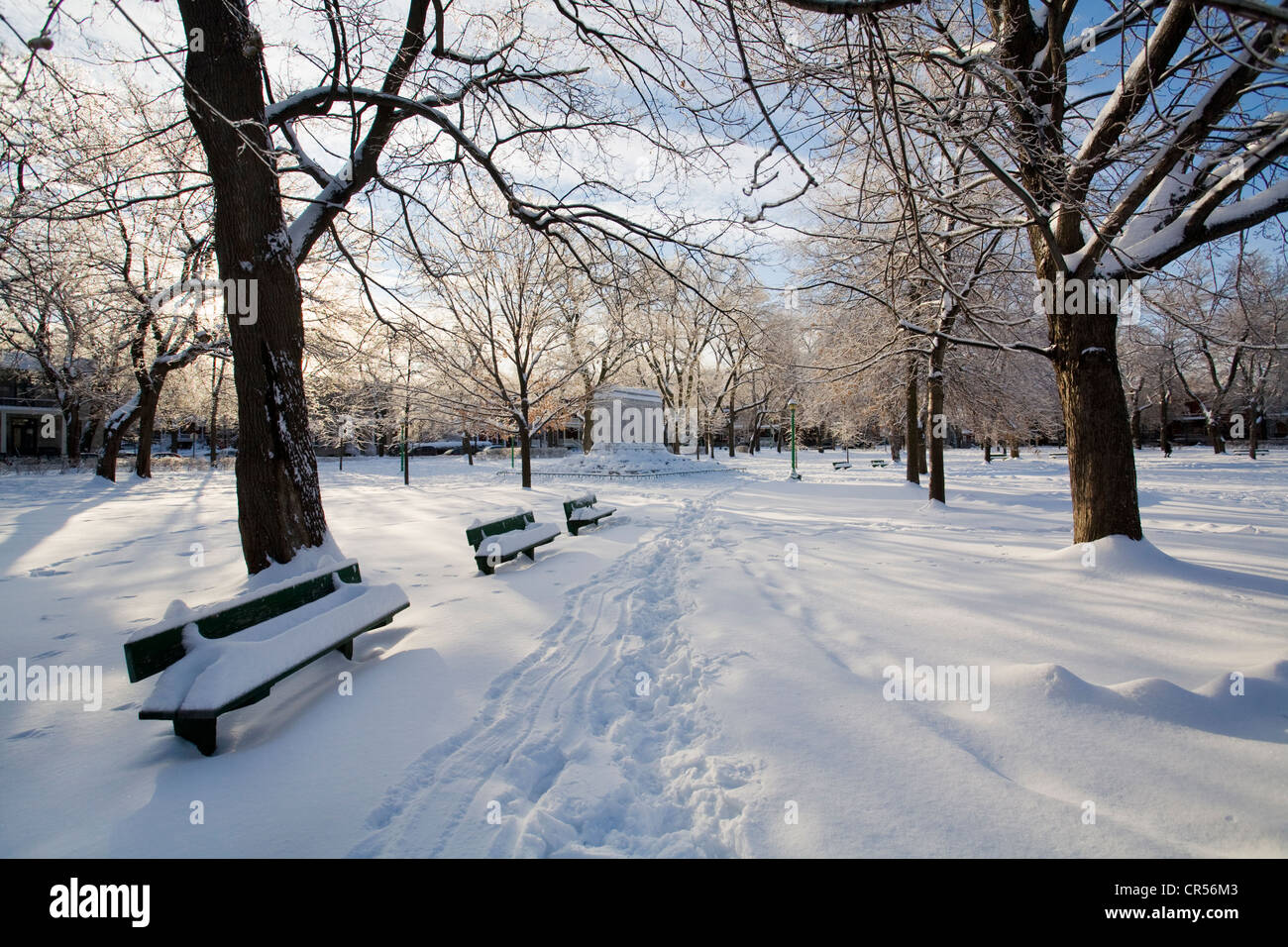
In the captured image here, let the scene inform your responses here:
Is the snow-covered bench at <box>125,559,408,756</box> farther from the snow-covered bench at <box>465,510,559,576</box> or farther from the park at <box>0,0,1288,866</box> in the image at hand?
the snow-covered bench at <box>465,510,559,576</box>

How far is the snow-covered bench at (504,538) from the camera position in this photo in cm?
664

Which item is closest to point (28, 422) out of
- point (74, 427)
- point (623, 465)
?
point (74, 427)

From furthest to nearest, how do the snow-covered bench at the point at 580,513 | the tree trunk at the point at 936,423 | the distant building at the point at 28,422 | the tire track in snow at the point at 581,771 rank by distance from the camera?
the distant building at the point at 28,422
the tree trunk at the point at 936,423
the snow-covered bench at the point at 580,513
the tire track in snow at the point at 581,771

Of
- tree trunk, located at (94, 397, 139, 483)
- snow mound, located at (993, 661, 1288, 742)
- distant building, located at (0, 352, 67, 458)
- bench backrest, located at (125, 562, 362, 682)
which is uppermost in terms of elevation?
distant building, located at (0, 352, 67, 458)

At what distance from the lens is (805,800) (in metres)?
2.41

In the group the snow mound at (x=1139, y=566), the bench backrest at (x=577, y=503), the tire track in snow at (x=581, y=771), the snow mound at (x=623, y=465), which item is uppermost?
the snow mound at (x=623, y=465)

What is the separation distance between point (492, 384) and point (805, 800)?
1711 cm

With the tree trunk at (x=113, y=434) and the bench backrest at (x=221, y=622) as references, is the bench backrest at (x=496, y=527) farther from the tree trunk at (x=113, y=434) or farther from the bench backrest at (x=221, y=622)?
the tree trunk at (x=113, y=434)

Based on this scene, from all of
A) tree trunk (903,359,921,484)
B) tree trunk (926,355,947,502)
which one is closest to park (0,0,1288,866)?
tree trunk (926,355,947,502)

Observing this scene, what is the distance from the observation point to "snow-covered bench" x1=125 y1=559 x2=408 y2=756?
2783mm

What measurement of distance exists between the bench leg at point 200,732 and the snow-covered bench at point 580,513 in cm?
658

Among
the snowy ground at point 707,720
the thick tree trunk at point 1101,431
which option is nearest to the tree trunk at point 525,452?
the snowy ground at point 707,720

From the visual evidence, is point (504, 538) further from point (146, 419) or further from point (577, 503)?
point (146, 419)

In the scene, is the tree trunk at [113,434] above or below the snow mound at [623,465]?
above
